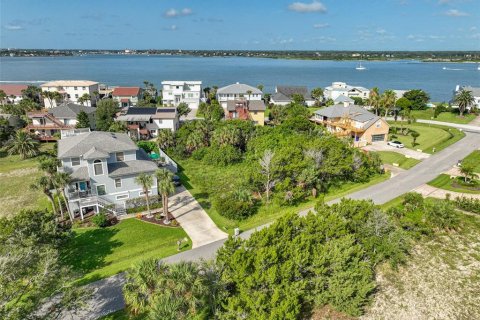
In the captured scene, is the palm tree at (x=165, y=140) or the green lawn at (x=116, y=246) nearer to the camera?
the green lawn at (x=116, y=246)

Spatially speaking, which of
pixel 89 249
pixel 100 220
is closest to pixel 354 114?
pixel 100 220

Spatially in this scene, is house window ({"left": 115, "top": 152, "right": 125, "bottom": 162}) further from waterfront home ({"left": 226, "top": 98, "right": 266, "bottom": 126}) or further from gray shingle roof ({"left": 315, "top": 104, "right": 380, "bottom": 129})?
gray shingle roof ({"left": 315, "top": 104, "right": 380, "bottom": 129})

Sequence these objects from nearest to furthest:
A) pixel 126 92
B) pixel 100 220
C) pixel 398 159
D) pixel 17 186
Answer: pixel 100 220
pixel 17 186
pixel 398 159
pixel 126 92

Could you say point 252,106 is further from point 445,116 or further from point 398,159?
point 445,116

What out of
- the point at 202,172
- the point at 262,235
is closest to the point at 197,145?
the point at 202,172

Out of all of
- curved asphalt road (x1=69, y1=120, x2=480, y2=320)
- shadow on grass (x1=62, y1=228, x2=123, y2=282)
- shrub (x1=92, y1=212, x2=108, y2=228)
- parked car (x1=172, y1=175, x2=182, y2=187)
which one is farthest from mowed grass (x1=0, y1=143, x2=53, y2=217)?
curved asphalt road (x1=69, y1=120, x2=480, y2=320)

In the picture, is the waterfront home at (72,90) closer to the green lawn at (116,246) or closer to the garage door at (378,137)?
the green lawn at (116,246)

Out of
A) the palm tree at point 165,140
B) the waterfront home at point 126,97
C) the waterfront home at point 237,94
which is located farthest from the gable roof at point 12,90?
the palm tree at point 165,140
